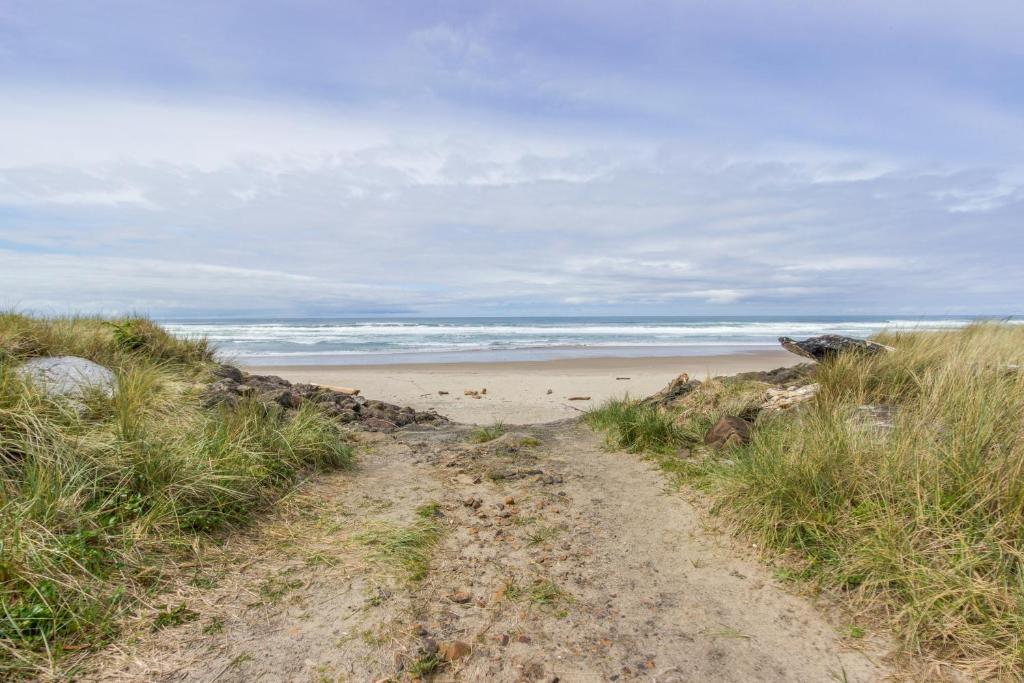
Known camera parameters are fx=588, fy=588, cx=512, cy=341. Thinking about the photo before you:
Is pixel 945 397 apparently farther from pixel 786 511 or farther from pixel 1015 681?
pixel 1015 681

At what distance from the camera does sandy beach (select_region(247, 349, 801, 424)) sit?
11.1 metres

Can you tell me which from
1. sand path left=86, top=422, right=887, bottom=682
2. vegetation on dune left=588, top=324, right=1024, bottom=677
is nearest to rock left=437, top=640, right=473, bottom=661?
sand path left=86, top=422, right=887, bottom=682

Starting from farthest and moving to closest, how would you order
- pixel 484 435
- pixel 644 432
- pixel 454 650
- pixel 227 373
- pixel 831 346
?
1. pixel 227 373
2. pixel 831 346
3. pixel 484 435
4. pixel 644 432
5. pixel 454 650

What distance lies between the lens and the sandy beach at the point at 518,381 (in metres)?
11.1

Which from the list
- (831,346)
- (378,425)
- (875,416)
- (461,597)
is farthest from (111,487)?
(831,346)

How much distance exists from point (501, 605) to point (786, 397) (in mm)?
5354

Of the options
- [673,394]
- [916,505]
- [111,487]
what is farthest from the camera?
[673,394]

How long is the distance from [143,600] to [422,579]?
1.44 meters

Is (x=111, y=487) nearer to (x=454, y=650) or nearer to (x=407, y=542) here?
(x=407, y=542)

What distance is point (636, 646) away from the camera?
2895 mm

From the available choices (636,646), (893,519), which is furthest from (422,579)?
(893,519)

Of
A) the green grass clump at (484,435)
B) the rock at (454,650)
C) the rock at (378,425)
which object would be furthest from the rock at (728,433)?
the rock at (378,425)

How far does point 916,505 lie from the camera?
341cm

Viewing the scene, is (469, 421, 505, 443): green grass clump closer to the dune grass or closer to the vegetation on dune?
the dune grass
